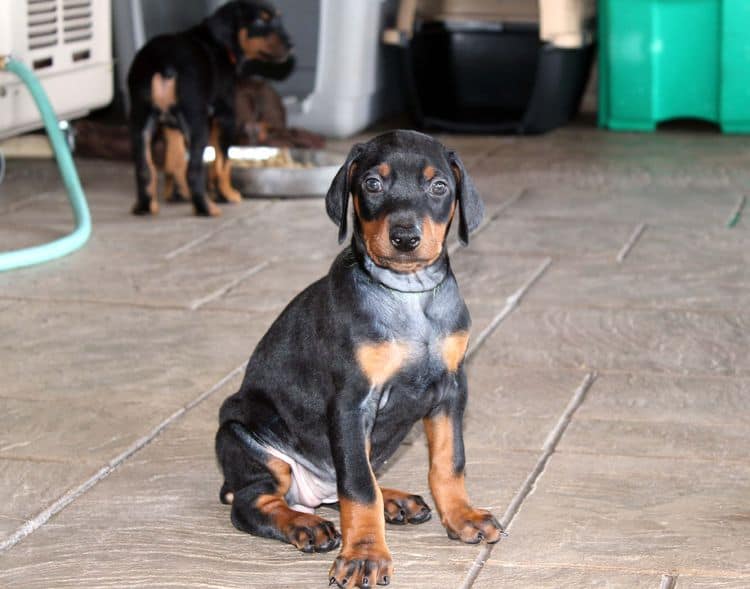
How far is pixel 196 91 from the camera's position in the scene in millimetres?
5469

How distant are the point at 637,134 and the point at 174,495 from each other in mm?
5309

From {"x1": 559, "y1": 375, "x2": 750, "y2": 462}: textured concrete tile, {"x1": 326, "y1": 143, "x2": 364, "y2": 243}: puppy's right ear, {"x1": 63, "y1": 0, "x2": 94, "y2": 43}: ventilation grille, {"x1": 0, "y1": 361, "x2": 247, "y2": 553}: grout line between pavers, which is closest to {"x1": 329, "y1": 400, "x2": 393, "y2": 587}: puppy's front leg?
{"x1": 326, "y1": 143, "x2": 364, "y2": 243}: puppy's right ear

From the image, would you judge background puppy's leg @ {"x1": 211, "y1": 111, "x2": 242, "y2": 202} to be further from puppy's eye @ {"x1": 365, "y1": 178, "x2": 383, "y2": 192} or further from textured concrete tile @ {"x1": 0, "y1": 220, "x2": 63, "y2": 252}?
puppy's eye @ {"x1": 365, "y1": 178, "x2": 383, "y2": 192}

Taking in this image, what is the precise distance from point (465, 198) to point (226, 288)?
7.15ft

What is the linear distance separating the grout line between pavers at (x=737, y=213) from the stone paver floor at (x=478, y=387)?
0.20ft

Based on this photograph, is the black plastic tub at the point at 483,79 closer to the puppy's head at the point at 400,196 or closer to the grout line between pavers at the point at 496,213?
the grout line between pavers at the point at 496,213

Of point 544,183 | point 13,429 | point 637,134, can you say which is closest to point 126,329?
point 13,429

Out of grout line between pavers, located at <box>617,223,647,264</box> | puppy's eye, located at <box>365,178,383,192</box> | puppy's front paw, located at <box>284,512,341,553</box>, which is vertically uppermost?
puppy's eye, located at <box>365,178,383,192</box>

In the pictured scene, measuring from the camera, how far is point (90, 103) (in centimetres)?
604

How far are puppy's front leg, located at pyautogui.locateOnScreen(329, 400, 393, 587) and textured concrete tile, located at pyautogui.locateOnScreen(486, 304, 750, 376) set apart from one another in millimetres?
1404

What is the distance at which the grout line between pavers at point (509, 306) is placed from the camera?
12.9 ft

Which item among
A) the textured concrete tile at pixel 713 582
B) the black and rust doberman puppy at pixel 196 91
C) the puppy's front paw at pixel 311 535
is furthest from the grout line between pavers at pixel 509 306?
the black and rust doberman puppy at pixel 196 91

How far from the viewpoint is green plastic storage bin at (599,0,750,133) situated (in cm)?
736

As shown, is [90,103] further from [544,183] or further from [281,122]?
[544,183]
